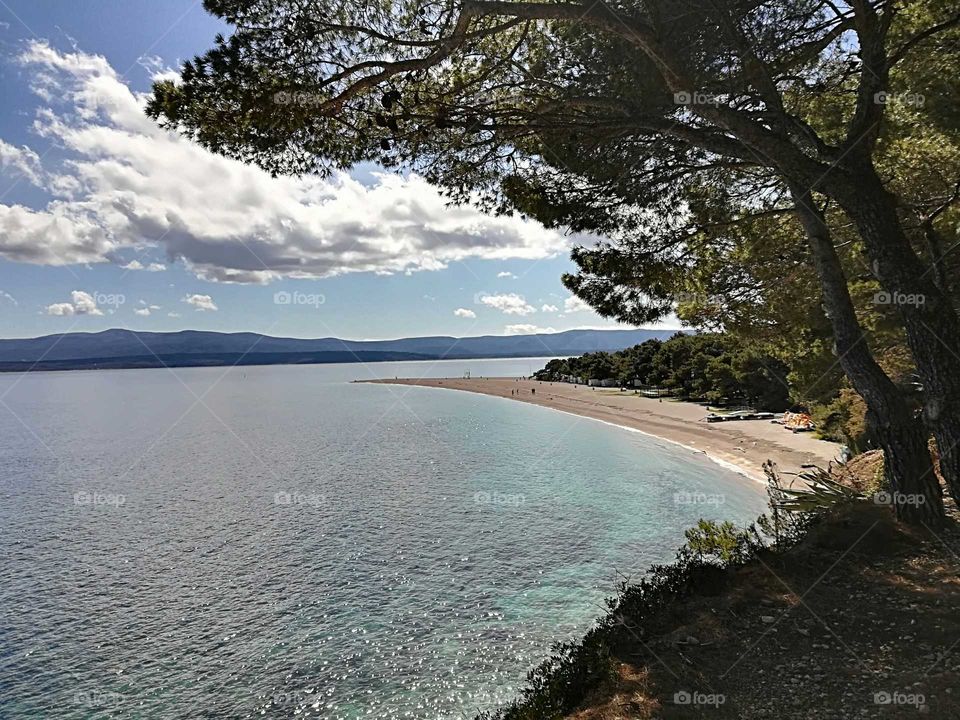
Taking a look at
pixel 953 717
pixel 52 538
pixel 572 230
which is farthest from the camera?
pixel 52 538

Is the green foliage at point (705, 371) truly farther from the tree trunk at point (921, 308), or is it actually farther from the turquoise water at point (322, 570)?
the tree trunk at point (921, 308)

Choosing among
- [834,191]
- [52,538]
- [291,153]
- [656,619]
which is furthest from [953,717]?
[52,538]

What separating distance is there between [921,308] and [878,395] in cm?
162

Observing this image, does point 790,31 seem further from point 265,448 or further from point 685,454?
point 265,448

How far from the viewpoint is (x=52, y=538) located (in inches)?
860

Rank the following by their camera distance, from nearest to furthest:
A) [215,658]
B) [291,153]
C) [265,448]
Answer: [291,153]
[215,658]
[265,448]

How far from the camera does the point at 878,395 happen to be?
7277 millimetres

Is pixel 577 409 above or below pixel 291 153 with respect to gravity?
below

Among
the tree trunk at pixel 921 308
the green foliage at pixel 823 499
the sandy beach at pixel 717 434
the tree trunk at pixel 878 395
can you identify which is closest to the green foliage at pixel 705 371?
the sandy beach at pixel 717 434

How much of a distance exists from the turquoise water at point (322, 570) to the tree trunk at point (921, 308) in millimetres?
7531

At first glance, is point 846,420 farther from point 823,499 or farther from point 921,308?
point 921,308

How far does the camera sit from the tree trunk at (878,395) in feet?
23.8

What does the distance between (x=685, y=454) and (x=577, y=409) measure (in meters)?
32.1

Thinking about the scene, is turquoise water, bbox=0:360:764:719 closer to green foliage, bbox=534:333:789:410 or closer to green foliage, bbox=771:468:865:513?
green foliage, bbox=771:468:865:513
